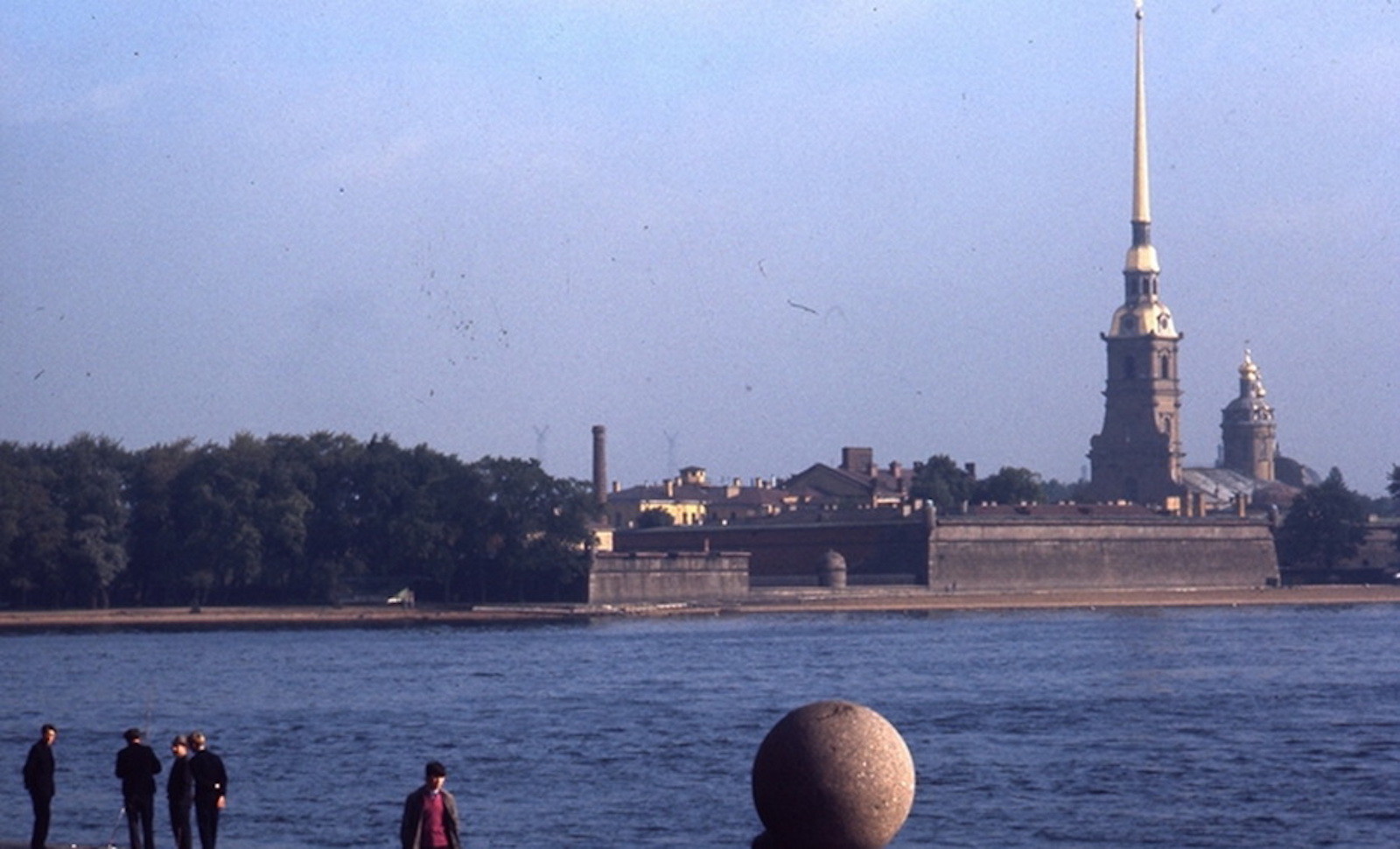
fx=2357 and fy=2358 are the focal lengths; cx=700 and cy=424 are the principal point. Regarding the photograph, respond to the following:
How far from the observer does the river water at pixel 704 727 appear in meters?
20.7

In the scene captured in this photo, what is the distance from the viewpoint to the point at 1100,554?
90.3 meters

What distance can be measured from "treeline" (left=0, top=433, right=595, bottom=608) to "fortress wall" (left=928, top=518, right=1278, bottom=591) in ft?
52.9

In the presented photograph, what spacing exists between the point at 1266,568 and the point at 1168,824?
77.9m

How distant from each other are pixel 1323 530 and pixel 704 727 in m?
73.9

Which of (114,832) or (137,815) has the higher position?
(137,815)

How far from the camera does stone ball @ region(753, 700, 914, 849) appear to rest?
891 centimetres

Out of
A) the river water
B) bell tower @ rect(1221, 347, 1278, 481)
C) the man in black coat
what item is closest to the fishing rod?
the river water

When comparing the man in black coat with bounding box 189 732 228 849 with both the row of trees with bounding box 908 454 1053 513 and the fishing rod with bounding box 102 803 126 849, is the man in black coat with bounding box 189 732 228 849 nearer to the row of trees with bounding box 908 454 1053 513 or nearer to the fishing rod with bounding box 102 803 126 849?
the fishing rod with bounding box 102 803 126 849

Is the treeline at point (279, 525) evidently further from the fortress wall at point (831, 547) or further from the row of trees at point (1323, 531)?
the row of trees at point (1323, 531)

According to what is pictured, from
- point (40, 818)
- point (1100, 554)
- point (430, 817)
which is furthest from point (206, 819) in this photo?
point (1100, 554)

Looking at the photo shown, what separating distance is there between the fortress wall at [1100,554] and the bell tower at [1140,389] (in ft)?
86.8

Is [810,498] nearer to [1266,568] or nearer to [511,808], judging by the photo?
[1266,568]

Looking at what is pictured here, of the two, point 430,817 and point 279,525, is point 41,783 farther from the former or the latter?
point 279,525

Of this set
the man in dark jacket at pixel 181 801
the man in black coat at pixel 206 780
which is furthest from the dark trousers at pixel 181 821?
the man in black coat at pixel 206 780
